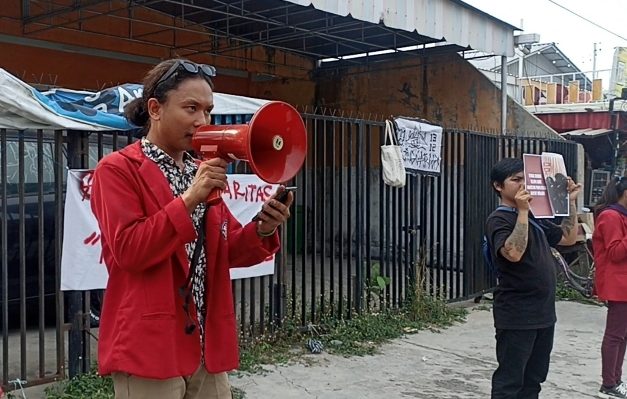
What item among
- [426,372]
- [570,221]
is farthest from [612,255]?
[426,372]

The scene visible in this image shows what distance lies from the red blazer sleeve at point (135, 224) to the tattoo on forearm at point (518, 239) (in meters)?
2.08

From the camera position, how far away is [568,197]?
15.1 ft

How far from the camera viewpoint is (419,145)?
6.96m

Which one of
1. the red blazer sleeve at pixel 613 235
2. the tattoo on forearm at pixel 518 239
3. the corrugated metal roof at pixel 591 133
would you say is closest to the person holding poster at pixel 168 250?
the tattoo on forearm at pixel 518 239

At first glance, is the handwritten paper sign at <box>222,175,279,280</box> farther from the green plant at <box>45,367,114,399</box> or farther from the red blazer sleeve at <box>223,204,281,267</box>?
the red blazer sleeve at <box>223,204,281,267</box>

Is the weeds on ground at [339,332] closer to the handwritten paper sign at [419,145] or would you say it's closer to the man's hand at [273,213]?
the handwritten paper sign at [419,145]

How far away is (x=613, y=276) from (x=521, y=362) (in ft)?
5.00

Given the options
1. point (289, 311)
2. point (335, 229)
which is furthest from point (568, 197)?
point (289, 311)

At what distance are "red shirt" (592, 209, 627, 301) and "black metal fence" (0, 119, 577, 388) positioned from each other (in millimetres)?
2248

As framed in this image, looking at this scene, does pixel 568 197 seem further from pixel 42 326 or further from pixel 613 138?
pixel 613 138

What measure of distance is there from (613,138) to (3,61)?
34.7 feet

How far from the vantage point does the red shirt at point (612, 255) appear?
459 centimetres

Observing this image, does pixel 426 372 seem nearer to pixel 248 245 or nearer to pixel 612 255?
pixel 612 255

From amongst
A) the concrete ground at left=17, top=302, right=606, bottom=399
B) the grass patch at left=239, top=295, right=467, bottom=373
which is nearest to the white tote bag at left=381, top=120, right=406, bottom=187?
the grass patch at left=239, top=295, right=467, bottom=373
